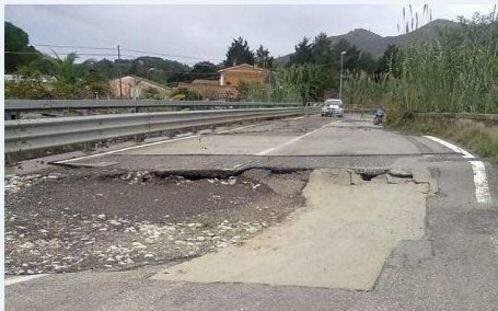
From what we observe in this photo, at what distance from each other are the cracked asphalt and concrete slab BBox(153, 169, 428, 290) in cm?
14

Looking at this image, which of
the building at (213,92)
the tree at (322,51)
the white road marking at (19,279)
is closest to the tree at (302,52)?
the tree at (322,51)

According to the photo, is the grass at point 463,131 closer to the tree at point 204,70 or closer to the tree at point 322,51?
the tree at point 204,70

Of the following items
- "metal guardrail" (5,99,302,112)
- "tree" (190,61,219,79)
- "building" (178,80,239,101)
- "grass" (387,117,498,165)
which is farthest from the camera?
"tree" (190,61,219,79)

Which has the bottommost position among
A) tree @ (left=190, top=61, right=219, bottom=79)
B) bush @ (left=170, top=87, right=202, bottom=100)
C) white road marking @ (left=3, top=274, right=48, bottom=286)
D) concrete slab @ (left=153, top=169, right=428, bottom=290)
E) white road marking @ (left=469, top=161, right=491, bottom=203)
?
white road marking @ (left=3, top=274, right=48, bottom=286)

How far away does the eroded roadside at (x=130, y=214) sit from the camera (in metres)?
4.84

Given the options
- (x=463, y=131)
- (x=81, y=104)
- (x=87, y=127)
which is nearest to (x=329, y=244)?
(x=87, y=127)

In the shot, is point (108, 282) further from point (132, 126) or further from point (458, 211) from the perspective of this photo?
point (132, 126)

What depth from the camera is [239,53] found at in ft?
370

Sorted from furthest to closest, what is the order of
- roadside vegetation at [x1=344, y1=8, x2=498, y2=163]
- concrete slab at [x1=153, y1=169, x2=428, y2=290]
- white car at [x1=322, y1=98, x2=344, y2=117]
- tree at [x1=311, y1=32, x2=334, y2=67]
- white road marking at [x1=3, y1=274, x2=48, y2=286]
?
tree at [x1=311, y1=32, x2=334, y2=67]
white car at [x1=322, y1=98, x2=344, y2=117]
roadside vegetation at [x1=344, y1=8, x2=498, y2=163]
concrete slab at [x1=153, y1=169, x2=428, y2=290]
white road marking at [x1=3, y1=274, x2=48, y2=286]

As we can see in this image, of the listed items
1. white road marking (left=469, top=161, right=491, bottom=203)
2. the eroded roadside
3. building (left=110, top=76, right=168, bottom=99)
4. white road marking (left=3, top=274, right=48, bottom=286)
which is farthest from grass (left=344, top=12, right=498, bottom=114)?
white road marking (left=3, top=274, right=48, bottom=286)

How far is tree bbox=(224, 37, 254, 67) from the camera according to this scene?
111812 millimetres

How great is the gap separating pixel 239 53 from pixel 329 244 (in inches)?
4320

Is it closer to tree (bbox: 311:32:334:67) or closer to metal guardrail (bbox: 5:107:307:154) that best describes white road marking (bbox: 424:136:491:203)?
metal guardrail (bbox: 5:107:307:154)

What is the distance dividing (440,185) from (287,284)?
3781 millimetres
